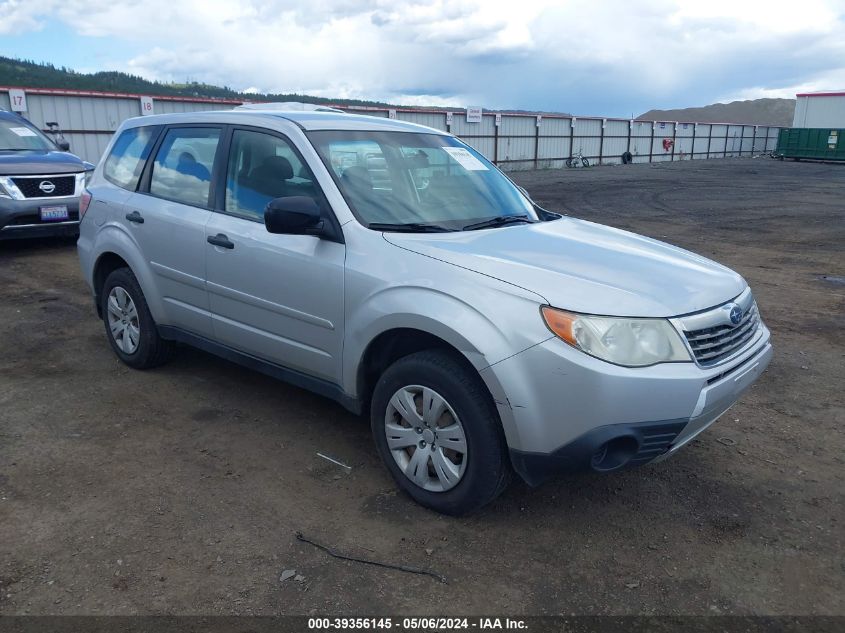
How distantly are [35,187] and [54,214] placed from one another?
420 millimetres

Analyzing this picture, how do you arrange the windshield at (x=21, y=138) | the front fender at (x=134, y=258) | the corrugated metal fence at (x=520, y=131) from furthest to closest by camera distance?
the corrugated metal fence at (x=520, y=131), the windshield at (x=21, y=138), the front fender at (x=134, y=258)

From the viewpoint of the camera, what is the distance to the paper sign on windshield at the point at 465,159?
441 centimetres

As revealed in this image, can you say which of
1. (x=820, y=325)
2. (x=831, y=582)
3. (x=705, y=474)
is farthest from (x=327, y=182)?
(x=820, y=325)

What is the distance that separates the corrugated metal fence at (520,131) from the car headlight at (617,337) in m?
18.5

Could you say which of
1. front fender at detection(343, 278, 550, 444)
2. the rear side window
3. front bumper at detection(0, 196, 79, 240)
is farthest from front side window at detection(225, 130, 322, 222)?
front bumper at detection(0, 196, 79, 240)

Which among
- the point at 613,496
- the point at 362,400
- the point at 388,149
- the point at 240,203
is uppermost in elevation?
the point at 388,149

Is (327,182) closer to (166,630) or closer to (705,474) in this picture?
(166,630)

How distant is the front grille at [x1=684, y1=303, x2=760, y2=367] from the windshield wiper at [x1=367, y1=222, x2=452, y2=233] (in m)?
1.34

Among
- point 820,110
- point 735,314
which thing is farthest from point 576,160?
point 735,314

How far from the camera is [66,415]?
4.46m

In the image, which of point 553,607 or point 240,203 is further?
point 240,203

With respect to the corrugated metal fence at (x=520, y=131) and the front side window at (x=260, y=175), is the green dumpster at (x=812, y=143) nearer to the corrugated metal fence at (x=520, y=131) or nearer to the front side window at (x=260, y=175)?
the corrugated metal fence at (x=520, y=131)

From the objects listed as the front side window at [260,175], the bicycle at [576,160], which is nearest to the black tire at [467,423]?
the front side window at [260,175]

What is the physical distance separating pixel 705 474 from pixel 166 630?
9.06 feet
